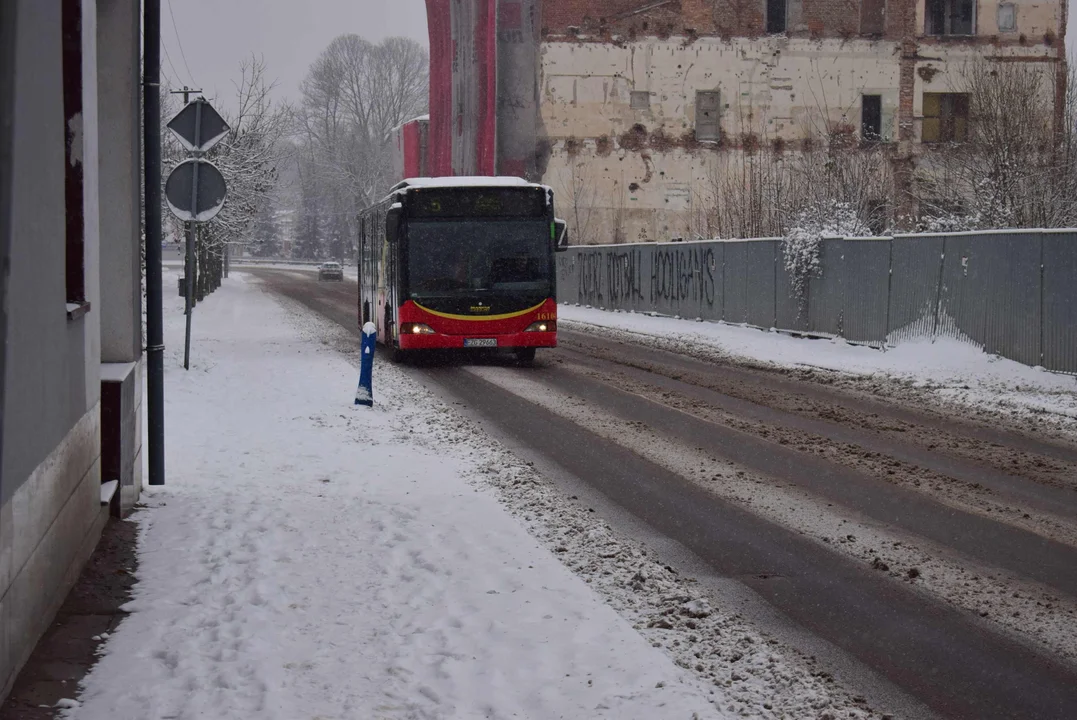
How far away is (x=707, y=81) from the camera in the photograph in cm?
5088

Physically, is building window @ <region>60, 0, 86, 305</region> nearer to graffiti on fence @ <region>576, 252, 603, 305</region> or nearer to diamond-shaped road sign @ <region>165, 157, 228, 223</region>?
diamond-shaped road sign @ <region>165, 157, 228, 223</region>

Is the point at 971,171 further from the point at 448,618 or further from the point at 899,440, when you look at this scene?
the point at 448,618

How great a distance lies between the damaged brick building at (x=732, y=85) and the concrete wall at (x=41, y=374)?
43.5 metres

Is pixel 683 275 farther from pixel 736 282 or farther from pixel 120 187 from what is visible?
pixel 120 187

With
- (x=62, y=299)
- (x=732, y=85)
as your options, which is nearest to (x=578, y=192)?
(x=732, y=85)

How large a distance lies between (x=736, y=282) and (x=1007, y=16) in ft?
96.1

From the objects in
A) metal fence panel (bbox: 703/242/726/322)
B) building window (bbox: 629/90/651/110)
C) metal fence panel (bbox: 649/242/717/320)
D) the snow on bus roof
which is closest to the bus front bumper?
the snow on bus roof

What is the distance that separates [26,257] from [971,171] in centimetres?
2439

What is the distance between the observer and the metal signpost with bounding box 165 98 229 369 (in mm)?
12250

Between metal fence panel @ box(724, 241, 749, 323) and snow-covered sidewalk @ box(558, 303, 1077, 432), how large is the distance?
369 millimetres

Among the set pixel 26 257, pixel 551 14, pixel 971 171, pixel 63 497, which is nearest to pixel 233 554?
pixel 63 497

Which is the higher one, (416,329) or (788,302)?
(788,302)

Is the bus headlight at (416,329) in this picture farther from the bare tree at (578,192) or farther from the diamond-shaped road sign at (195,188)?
the bare tree at (578,192)

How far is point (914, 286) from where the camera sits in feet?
69.7
